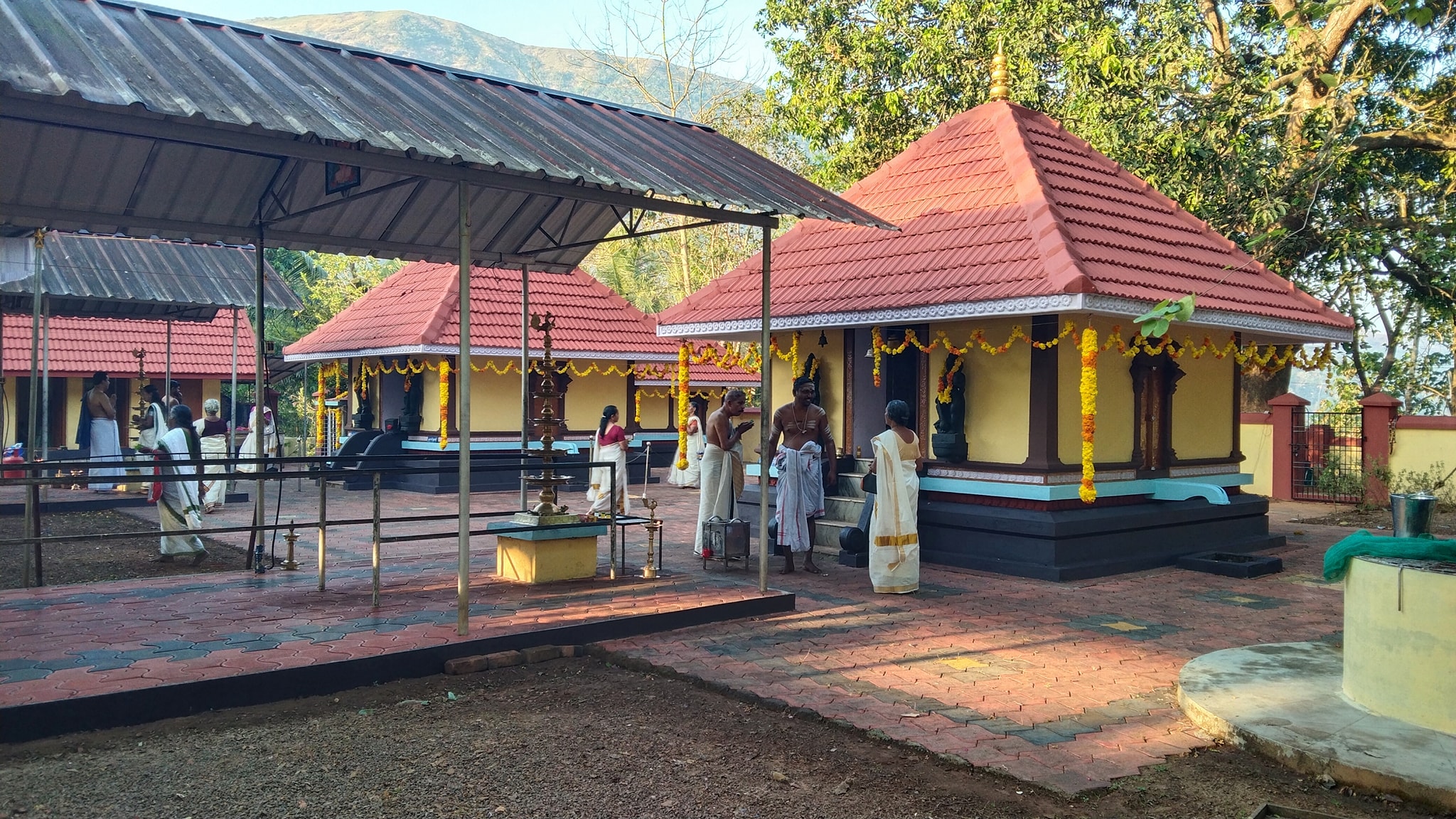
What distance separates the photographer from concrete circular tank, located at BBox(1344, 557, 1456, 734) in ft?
16.5

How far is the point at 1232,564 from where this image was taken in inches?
408

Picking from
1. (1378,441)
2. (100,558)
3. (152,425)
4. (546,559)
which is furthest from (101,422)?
(1378,441)

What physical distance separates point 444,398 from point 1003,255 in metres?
11.4

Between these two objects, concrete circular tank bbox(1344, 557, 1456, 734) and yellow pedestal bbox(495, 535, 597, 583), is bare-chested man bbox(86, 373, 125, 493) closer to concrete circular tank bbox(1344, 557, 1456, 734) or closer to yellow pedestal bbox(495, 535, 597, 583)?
yellow pedestal bbox(495, 535, 597, 583)

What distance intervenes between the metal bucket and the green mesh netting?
165 mm

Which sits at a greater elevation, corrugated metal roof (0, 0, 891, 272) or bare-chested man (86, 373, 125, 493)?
corrugated metal roof (0, 0, 891, 272)

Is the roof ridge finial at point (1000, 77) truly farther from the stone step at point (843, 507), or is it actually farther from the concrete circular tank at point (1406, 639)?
the concrete circular tank at point (1406, 639)

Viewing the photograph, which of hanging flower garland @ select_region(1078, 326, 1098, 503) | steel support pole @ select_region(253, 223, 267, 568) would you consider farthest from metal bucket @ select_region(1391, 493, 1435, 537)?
steel support pole @ select_region(253, 223, 267, 568)

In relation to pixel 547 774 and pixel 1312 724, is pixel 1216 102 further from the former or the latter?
pixel 547 774

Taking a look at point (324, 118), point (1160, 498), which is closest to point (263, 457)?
point (324, 118)

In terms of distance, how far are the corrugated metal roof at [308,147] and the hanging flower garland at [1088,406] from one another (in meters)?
2.59

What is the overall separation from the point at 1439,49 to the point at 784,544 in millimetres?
13757

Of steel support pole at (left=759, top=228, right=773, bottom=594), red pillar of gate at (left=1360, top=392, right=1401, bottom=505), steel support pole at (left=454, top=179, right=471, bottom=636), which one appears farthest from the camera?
red pillar of gate at (left=1360, top=392, right=1401, bottom=505)

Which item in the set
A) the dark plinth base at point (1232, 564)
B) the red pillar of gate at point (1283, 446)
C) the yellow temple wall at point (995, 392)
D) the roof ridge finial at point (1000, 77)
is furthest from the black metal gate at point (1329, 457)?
the yellow temple wall at point (995, 392)
